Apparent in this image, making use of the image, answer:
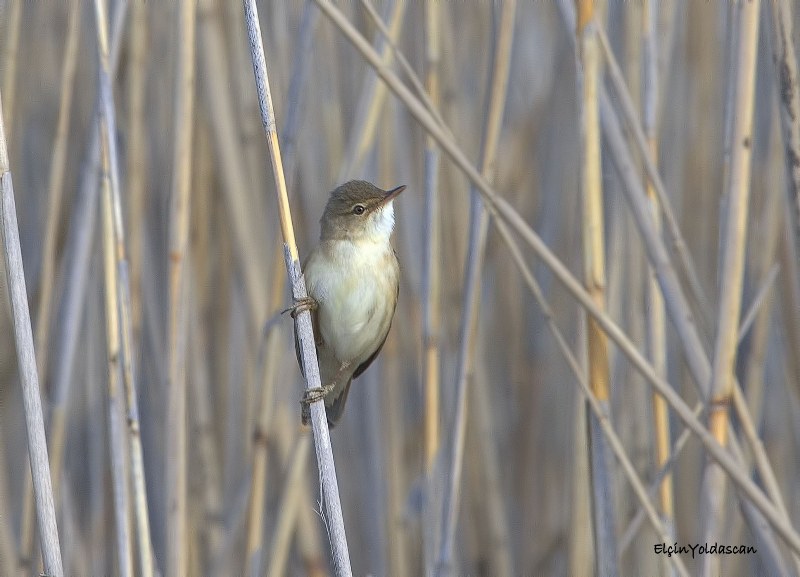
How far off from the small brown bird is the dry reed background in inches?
4.9

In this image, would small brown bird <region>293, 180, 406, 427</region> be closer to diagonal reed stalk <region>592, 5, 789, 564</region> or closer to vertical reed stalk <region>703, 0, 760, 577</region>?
diagonal reed stalk <region>592, 5, 789, 564</region>

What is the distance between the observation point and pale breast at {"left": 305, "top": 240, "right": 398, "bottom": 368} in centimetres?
252

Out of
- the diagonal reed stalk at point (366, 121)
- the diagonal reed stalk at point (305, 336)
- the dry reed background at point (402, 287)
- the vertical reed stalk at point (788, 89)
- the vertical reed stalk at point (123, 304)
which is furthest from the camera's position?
the diagonal reed stalk at point (366, 121)

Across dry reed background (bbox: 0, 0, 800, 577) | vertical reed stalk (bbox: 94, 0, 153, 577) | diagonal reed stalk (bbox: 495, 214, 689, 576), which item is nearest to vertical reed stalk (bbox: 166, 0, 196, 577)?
dry reed background (bbox: 0, 0, 800, 577)

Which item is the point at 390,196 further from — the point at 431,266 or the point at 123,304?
the point at 123,304

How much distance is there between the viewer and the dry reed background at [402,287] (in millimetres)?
2186

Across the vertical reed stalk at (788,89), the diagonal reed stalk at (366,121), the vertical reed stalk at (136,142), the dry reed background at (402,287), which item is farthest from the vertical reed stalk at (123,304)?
the vertical reed stalk at (788,89)

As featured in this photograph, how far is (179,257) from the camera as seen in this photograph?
84.4 inches

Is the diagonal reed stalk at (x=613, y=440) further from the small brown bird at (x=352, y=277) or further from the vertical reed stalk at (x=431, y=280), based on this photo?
the small brown bird at (x=352, y=277)

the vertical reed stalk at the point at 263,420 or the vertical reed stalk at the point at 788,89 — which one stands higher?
the vertical reed stalk at the point at 788,89

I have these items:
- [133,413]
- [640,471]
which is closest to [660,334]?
[640,471]

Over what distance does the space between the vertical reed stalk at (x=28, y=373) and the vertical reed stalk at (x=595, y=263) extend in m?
1.17

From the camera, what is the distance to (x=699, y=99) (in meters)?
2.99

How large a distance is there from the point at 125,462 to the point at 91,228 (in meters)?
0.64
